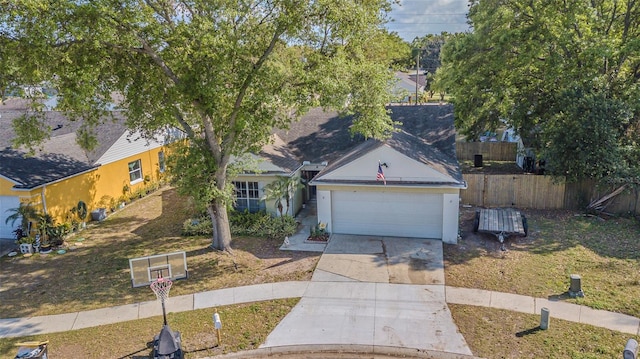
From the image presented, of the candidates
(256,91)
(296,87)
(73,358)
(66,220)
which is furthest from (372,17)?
(66,220)

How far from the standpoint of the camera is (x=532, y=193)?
18312 millimetres

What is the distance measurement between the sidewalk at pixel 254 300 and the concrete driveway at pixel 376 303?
0.64m

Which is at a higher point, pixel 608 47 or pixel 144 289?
pixel 608 47

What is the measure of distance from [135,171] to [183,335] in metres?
14.7

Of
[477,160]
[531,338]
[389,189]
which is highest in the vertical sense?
[389,189]

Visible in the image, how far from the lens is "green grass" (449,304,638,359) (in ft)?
28.9

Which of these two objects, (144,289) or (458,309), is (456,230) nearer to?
(458,309)

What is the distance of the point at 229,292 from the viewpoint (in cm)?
1195

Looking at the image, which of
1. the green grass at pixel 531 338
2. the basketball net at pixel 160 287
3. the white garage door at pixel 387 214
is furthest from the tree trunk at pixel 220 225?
the green grass at pixel 531 338

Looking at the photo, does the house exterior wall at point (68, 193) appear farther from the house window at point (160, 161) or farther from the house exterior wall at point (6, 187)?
the house window at point (160, 161)

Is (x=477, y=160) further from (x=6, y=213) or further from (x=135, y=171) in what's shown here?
(x=6, y=213)

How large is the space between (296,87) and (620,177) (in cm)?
1283

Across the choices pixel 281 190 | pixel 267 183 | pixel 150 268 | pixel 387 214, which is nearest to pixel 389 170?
pixel 387 214

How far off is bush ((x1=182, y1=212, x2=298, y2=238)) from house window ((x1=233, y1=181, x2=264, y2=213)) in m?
0.57
